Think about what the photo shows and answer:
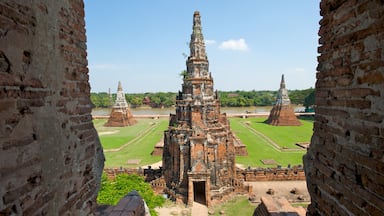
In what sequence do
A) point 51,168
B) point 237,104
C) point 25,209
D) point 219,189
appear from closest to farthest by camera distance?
point 25,209 → point 51,168 → point 219,189 → point 237,104

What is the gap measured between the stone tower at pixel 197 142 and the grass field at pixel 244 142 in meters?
6.84

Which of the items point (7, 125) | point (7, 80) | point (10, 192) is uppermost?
point (7, 80)

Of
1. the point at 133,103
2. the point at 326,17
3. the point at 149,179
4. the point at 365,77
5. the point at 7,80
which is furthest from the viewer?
the point at 133,103

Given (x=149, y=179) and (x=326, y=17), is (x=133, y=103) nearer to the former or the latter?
(x=149, y=179)

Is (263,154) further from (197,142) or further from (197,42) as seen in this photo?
(197,42)

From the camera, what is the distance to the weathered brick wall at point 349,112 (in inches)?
95.7

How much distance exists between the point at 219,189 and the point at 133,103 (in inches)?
3187

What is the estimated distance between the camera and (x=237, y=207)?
50.4 feet

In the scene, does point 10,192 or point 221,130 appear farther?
point 221,130

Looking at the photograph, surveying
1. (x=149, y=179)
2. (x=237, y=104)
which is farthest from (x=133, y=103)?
(x=149, y=179)

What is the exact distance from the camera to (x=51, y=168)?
279cm

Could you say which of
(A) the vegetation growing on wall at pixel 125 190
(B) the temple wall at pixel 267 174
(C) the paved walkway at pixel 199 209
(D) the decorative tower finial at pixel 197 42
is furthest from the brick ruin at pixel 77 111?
(B) the temple wall at pixel 267 174

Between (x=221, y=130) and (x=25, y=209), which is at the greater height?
(x=25, y=209)

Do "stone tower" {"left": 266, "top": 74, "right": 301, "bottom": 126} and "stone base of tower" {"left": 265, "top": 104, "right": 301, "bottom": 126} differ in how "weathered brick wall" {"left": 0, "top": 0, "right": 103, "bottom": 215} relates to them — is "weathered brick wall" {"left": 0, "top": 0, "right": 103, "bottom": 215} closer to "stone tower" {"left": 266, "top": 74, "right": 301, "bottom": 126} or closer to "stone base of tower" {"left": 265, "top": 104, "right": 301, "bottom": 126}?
"stone tower" {"left": 266, "top": 74, "right": 301, "bottom": 126}
